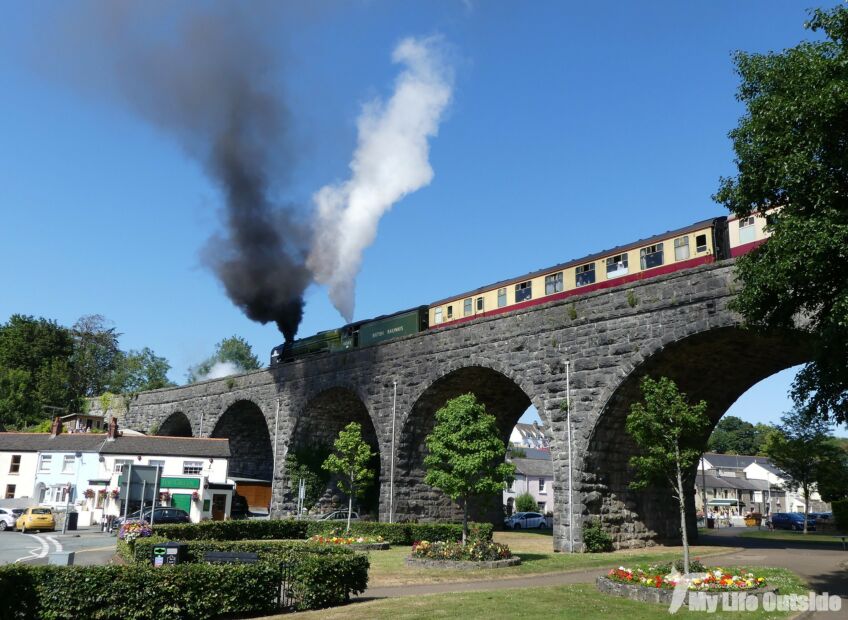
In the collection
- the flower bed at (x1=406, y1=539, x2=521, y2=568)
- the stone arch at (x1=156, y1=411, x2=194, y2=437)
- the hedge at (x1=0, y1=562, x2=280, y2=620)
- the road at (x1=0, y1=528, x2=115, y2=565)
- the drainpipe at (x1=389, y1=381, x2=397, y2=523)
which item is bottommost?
the road at (x1=0, y1=528, x2=115, y2=565)

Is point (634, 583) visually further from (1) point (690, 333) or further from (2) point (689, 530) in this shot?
(2) point (689, 530)

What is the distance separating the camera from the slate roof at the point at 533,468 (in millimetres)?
64688

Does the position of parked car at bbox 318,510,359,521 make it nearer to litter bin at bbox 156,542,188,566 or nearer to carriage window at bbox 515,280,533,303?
carriage window at bbox 515,280,533,303

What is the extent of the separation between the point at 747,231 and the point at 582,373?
24.1ft

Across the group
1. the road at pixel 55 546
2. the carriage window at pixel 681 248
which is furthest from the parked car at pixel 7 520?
the carriage window at pixel 681 248

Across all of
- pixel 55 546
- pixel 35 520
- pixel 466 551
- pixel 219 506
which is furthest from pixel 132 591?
pixel 219 506

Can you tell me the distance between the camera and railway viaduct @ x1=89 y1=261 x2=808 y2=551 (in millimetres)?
21875

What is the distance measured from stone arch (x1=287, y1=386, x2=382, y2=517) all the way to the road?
10.9 meters

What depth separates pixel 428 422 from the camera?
104 feet

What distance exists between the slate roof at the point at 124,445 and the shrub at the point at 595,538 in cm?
2654

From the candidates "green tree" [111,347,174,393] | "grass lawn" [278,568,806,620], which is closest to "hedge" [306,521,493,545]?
"grass lawn" [278,568,806,620]

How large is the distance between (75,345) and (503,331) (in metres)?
76.2

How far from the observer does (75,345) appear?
8656cm

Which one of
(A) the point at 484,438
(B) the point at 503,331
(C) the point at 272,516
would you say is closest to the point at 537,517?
(C) the point at 272,516
